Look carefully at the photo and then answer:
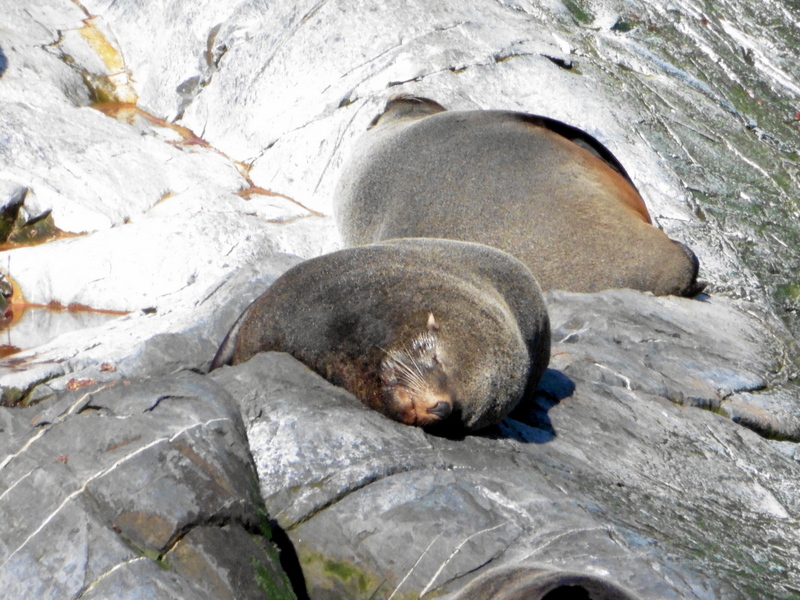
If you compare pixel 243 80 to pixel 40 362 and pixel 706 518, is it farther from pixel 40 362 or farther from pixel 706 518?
pixel 706 518

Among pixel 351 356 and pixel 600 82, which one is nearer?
pixel 351 356

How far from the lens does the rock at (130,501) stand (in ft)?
8.35

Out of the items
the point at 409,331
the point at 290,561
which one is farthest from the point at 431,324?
the point at 290,561

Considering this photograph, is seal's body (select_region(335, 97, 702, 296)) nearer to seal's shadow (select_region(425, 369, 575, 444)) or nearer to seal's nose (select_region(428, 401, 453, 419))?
seal's shadow (select_region(425, 369, 575, 444))

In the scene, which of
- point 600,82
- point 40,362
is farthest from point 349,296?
point 600,82

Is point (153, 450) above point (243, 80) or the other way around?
above

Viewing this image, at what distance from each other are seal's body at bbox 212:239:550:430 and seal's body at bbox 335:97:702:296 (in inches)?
90.3

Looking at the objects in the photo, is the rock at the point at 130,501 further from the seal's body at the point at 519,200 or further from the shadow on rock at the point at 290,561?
the seal's body at the point at 519,200

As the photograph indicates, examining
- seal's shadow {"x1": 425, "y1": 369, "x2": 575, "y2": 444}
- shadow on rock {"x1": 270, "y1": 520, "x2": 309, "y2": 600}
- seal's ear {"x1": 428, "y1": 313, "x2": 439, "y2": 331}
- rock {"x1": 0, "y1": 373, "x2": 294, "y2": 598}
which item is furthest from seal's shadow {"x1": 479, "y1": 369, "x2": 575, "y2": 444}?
rock {"x1": 0, "y1": 373, "x2": 294, "y2": 598}

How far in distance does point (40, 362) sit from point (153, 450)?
10.4 feet

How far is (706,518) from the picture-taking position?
150 inches

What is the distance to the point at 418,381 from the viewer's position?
3.75 meters

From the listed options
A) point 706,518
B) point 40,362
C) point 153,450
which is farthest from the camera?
point 40,362

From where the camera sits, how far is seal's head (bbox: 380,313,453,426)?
3.63m
